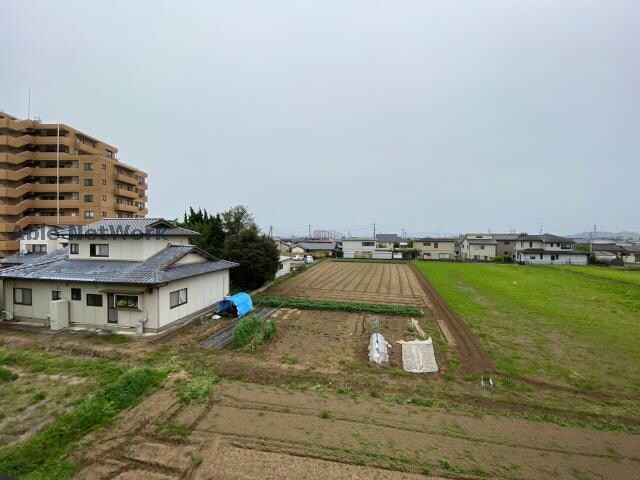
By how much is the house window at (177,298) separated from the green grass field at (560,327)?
560 inches

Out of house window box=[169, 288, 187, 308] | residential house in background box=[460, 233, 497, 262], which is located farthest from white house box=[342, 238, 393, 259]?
house window box=[169, 288, 187, 308]

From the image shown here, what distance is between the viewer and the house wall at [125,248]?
52.5 ft

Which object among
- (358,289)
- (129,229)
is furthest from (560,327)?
(129,229)

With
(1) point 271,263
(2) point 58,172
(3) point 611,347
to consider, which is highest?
(2) point 58,172

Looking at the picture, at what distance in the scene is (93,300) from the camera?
47.6 ft

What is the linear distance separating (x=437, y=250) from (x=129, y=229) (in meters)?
56.6

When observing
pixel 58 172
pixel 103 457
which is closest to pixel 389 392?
pixel 103 457

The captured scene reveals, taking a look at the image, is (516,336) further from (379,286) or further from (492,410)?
(379,286)

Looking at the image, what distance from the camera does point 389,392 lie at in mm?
8922

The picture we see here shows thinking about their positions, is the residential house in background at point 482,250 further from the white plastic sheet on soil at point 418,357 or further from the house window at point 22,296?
the house window at point 22,296

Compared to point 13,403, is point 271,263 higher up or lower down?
higher up

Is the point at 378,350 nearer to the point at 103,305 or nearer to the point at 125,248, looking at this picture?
the point at 103,305

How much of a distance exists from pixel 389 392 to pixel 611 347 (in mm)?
11218

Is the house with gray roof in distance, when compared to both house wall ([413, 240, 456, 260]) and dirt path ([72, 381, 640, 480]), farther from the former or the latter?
house wall ([413, 240, 456, 260])
